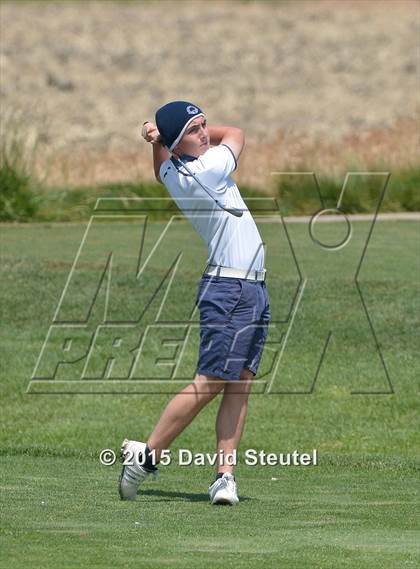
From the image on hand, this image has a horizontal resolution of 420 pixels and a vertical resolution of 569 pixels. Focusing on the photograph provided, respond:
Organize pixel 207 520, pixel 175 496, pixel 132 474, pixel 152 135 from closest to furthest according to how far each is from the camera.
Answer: pixel 207 520
pixel 132 474
pixel 152 135
pixel 175 496

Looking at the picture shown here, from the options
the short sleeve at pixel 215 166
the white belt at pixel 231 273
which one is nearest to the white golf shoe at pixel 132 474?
the white belt at pixel 231 273

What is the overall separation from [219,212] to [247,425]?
16.5 ft

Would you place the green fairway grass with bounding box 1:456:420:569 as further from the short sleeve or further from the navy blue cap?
the navy blue cap

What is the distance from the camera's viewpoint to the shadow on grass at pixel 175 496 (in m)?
8.47

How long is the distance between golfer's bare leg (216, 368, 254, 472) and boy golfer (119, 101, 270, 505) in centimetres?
1

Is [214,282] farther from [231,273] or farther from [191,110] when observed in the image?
[191,110]

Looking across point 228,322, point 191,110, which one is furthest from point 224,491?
point 191,110

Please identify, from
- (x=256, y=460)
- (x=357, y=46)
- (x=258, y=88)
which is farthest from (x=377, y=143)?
(x=357, y=46)

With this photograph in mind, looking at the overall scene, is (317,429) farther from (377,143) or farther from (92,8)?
(92,8)

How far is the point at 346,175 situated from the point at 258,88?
134 feet

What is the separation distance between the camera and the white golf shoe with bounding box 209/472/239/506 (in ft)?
26.6

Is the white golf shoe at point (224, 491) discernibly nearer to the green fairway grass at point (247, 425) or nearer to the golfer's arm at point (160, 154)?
the green fairway grass at point (247, 425)

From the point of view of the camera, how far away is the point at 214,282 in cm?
829

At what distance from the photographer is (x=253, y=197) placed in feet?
75.5
